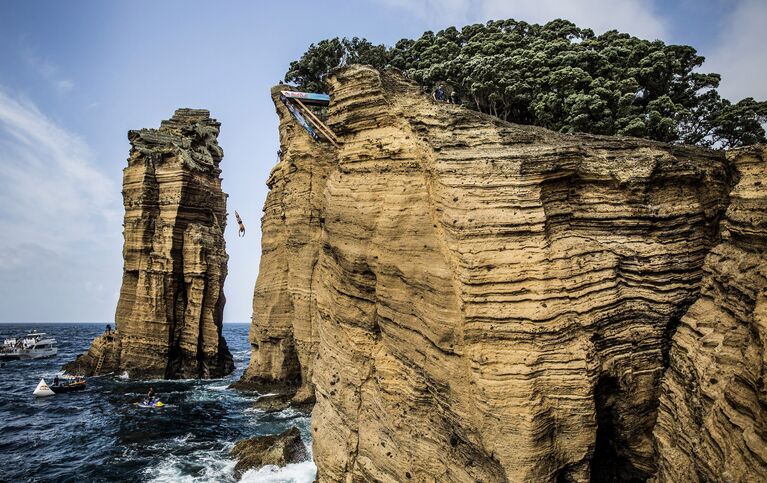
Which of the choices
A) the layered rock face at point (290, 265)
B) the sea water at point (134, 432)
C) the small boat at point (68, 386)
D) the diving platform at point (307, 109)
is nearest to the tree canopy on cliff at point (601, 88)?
the diving platform at point (307, 109)

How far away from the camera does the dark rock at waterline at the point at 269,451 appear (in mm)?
17484

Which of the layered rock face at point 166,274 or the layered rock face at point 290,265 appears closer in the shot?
the layered rock face at point 290,265

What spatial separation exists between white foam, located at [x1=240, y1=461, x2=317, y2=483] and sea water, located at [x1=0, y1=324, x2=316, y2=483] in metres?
0.04

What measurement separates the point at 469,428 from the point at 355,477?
4.54m

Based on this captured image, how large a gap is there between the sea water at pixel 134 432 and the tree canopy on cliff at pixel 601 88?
17378mm

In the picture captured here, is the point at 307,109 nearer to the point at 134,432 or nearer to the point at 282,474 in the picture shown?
the point at 282,474

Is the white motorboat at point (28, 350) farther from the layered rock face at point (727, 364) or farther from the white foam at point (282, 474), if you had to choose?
the layered rock face at point (727, 364)

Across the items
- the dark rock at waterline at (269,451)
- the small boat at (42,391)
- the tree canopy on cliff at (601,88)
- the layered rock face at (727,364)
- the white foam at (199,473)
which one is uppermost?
the tree canopy on cliff at (601,88)

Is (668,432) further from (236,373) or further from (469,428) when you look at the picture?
(236,373)

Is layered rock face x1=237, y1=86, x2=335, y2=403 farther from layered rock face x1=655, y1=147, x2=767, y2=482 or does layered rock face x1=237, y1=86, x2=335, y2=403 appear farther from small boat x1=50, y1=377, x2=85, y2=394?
layered rock face x1=655, y1=147, x2=767, y2=482

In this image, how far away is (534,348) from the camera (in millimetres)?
7910

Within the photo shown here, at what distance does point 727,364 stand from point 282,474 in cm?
Result: 1551

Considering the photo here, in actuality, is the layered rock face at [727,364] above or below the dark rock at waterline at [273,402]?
above

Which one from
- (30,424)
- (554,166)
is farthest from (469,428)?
(30,424)
